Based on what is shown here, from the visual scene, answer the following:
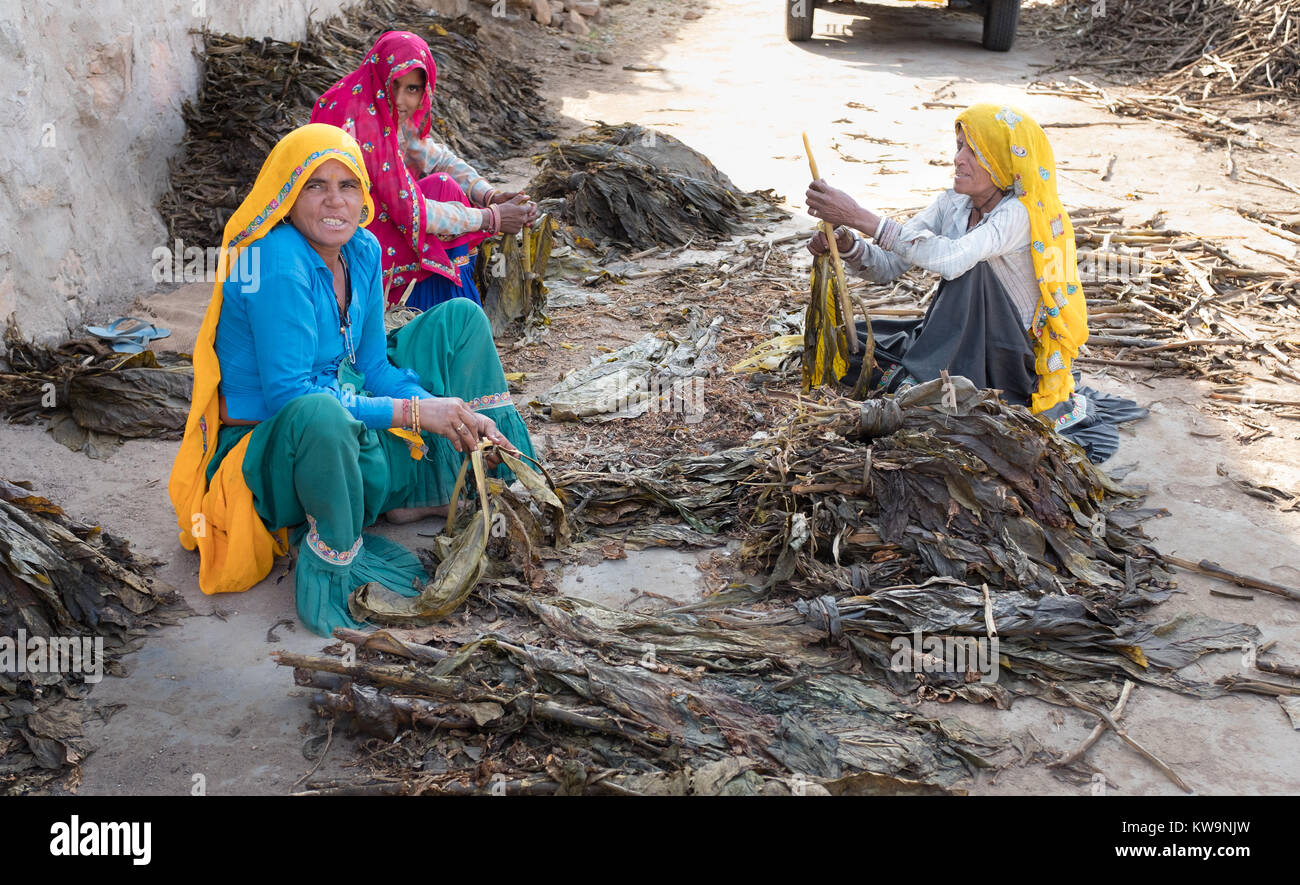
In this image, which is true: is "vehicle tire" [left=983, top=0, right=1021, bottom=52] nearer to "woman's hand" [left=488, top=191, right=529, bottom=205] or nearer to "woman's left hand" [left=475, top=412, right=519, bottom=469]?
"woman's hand" [left=488, top=191, right=529, bottom=205]

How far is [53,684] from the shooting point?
241 centimetres

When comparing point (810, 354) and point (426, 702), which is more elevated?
point (810, 354)

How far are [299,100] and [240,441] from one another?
12.0 ft

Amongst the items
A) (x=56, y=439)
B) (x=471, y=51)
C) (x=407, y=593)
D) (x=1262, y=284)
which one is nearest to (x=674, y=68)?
(x=471, y=51)

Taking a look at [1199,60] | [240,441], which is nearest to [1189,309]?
[240,441]

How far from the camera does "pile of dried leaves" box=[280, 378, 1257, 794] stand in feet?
7.50

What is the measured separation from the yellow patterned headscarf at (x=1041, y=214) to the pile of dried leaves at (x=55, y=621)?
9.01 ft

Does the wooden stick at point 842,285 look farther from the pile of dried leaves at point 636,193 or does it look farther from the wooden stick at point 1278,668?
the pile of dried leaves at point 636,193

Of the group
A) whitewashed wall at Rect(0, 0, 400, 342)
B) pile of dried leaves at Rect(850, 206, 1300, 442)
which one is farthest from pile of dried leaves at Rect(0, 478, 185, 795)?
pile of dried leaves at Rect(850, 206, 1300, 442)

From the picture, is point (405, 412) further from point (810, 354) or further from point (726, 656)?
point (810, 354)

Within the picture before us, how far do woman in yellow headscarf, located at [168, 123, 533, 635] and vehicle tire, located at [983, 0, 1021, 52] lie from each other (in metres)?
8.90

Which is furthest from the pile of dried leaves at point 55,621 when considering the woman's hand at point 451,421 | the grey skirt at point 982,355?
the grey skirt at point 982,355

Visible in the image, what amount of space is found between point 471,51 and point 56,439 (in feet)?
18.0

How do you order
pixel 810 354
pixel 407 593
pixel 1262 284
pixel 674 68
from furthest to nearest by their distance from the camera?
pixel 674 68
pixel 1262 284
pixel 810 354
pixel 407 593
